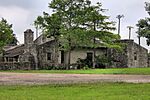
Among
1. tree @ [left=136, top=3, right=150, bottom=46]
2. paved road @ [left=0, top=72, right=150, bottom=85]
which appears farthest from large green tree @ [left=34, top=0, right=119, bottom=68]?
paved road @ [left=0, top=72, right=150, bottom=85]

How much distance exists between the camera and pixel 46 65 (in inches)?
2183

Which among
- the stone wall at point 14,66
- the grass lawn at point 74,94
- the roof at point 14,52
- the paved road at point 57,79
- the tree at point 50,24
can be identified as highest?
the tree at point 50,24

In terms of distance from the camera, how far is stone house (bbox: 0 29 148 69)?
56069 mm

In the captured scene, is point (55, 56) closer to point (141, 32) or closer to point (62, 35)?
point (62, 35)

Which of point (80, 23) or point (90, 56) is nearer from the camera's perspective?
point (80, 23)

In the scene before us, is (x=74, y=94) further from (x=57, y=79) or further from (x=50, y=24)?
(x=50, y=24)

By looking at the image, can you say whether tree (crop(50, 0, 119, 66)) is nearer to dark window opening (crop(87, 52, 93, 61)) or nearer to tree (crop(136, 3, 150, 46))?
dark window opening (crop(87, 52, 93, 61))

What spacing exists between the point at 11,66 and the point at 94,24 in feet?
42.7

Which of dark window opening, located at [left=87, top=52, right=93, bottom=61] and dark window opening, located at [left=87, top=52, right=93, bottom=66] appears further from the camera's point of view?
dark window opening, located at [left=87, top=52, right=93, bottom=61]

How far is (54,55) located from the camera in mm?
58969

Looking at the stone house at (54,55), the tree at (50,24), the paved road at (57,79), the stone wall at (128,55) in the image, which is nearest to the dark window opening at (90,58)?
the stone house at (54,55)

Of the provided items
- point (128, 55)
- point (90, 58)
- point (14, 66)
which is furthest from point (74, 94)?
point (128, 55)

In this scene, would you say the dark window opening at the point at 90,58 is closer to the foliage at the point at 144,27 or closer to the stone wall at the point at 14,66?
the stone wall at the point at 14,66

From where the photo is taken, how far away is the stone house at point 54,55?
5607 cm
